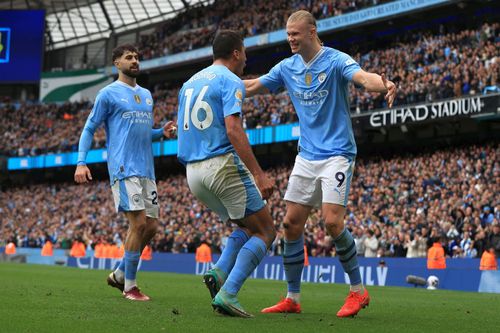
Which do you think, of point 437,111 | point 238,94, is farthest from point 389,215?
point 238,94

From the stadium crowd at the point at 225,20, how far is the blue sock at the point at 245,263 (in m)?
32.4

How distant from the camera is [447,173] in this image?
27.2m

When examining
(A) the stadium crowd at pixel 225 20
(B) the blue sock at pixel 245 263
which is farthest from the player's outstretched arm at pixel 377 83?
(A) the stadium crowd at pixel 225 20

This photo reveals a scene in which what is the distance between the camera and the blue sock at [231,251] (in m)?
7.07

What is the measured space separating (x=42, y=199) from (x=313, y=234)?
30397 millimetres

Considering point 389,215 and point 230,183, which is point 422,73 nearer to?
point 389,215

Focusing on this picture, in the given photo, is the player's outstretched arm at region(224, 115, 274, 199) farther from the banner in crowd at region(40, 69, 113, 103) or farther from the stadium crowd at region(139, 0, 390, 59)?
the banner in crowd at region(40, 69, 113, 103)

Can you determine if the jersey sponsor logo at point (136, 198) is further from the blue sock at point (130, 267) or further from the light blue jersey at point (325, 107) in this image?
the light blue jersey at point (325, 107)

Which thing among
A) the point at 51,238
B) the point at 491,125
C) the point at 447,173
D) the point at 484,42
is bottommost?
the point at 51,238

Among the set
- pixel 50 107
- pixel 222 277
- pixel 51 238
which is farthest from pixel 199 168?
pixel 50 107

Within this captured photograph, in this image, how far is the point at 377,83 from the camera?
686 centimetres

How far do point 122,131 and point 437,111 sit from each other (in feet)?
73.3

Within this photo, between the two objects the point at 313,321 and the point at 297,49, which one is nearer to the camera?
the point at 313,321

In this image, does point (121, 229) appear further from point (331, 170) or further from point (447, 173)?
point (331, 170)
